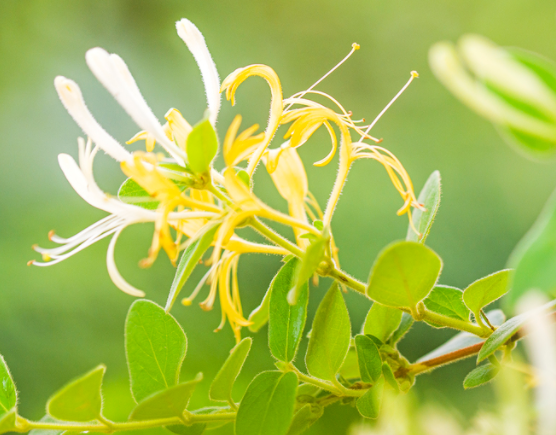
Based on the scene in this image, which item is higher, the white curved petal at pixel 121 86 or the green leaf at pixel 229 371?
the white curved petal at pixel 121 86

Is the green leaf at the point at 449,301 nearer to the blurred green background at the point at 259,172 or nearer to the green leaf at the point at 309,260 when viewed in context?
the green leaf at the point at 309,260

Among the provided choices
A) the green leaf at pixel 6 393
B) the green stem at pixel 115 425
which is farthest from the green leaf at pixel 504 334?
the green leaf at pixel 6 393

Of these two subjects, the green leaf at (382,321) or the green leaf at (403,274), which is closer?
the green leaf at (403,274)

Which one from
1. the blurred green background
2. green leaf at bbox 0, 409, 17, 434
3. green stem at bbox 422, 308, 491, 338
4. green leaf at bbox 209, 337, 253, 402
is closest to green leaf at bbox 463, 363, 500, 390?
green stem at bbox 422, 308, 491, 338

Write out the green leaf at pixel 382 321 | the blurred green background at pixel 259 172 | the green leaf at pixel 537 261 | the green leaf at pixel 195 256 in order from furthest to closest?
1. the blurred green background at pixel 259 172
2. the green leaf at pixel 382 321
3. the green leaf at pixel 195 256
4. the green leaf at pixel 537 261

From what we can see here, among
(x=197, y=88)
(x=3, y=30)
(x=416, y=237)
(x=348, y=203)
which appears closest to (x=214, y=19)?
(x=197, y=88)

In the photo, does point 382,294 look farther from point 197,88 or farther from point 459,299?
point 197,88

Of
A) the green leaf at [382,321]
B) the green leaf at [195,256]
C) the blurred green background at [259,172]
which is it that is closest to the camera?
the green leaf at [195,256]
